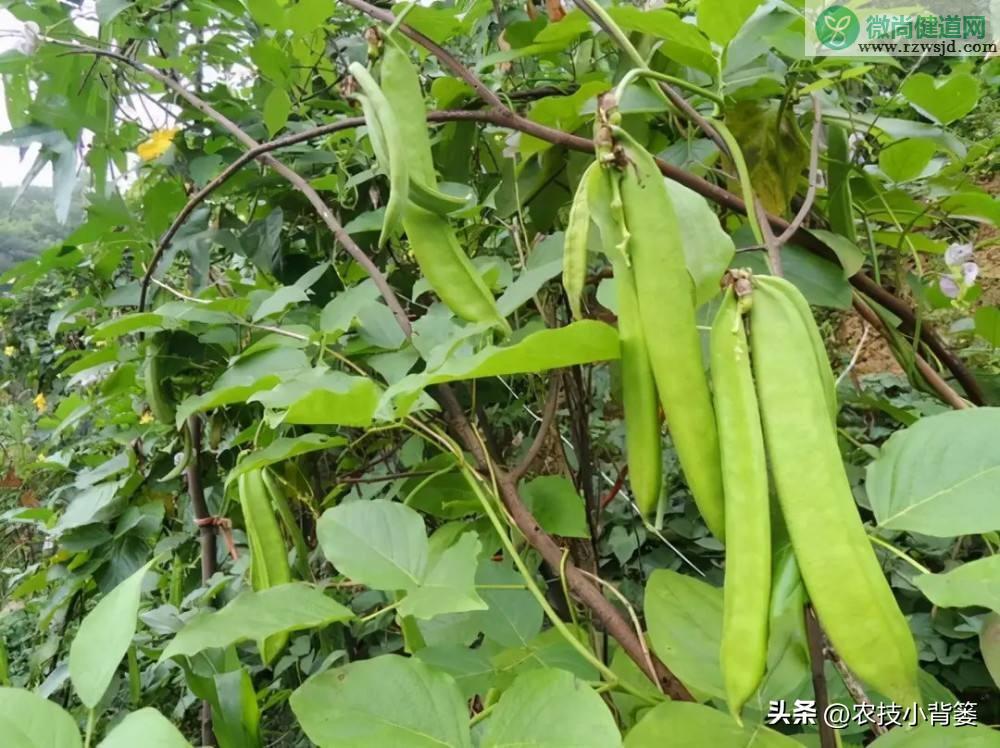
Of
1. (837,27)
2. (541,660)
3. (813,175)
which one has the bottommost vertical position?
(541,660)

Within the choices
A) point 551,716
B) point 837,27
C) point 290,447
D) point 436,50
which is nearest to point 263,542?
point 290,447

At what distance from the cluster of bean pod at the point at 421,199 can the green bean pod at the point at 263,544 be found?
262mm

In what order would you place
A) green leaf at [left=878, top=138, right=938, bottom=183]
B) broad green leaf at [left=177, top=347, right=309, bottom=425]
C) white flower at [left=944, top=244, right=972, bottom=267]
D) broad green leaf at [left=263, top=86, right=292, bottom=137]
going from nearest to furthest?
broad green leaf at [left=177, top=347, right=309, bottom=425] → green leaf at [left=878, top=138, right=938, bottom=183] → broad green leaf at [left=263, top=86, right=292, bottom=137] → white flower at [left=944, top=244, right=972, bottom=267]

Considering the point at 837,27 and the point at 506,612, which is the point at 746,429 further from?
the point at 837,27

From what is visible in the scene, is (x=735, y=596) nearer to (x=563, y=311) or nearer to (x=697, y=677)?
(x=697, y=677)

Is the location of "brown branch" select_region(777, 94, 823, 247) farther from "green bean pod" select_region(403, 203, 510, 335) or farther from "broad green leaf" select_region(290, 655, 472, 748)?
"broad green leaf" select_region(290, 655, 472, 748)

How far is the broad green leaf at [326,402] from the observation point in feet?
1.45

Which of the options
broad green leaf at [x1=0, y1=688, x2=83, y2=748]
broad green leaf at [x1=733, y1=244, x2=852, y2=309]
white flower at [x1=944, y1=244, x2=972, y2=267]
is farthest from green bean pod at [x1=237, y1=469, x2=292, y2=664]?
white flower at [x1=944, y1=244, x2=972, y2=267]

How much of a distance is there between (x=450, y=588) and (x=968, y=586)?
0.90ft

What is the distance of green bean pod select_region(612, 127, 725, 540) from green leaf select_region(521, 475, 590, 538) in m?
0.25

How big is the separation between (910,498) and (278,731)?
1.32 metres

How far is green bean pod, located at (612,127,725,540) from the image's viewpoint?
0.38m

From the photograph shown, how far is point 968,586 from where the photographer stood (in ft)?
1.20

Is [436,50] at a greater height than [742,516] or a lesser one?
greater
